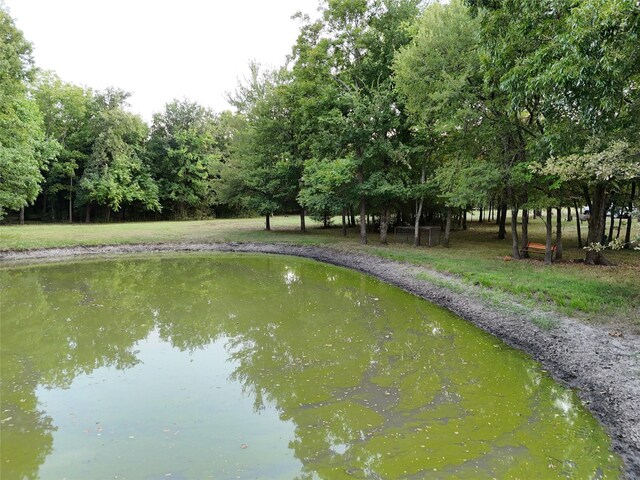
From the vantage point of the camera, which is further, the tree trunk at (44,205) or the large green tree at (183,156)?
the large green tree at (183,156)

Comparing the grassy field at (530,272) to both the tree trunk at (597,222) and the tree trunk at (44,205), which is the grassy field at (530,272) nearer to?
the tree trunk at (597,222)

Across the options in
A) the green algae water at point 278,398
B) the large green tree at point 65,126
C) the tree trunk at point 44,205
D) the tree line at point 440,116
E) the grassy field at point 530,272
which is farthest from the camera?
the tree trunk at point 44,205

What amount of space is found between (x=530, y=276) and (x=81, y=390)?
32.7ft

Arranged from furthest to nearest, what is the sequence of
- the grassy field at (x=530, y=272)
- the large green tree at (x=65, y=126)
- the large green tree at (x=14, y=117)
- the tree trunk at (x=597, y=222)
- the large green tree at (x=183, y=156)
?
the large green tree at (x=183, y=156) → the large green tree at (x=65, y=126) → the large green tree at (x=14, y=117) → the tree trunk at (x=597, y=222) → the grassy field at (x=530, y=272)

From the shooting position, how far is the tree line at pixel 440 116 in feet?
23.9

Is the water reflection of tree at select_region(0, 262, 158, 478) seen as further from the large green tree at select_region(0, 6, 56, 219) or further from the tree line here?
the tree line

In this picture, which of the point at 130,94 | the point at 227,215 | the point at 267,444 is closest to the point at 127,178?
the point at 130,94

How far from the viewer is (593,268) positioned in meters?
11.5

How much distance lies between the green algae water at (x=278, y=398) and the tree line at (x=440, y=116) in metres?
3.64

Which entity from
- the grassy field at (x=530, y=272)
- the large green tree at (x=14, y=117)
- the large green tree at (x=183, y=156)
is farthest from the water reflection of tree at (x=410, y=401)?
the large green tree at (x=183, y=156)

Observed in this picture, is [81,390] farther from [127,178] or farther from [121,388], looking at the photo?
[127,178]

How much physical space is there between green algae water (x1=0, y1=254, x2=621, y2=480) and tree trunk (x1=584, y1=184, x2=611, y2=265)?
624cm

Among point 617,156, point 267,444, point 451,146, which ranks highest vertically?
point 451,146

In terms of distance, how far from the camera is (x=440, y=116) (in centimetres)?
1400
